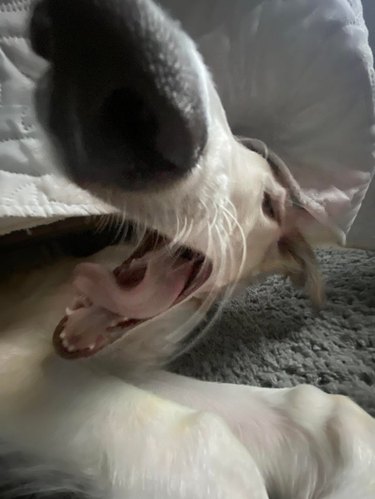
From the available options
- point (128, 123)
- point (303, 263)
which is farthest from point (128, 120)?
point (303, 263)

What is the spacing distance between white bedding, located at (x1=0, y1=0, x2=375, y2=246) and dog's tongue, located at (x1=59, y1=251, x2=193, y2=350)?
103 mm

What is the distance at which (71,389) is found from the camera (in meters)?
0.78

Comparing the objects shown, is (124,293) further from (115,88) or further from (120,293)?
(115,88)

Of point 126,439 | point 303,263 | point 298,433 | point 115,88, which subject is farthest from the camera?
point 303,263

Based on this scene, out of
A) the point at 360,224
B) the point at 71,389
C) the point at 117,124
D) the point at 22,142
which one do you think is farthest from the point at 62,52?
the point at 360,224

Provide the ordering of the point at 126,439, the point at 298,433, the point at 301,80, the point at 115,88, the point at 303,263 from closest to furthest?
the point at 115,88 → the point at 126,439 → the point at 298,433 → the point at 301,80 → the point at 303,263

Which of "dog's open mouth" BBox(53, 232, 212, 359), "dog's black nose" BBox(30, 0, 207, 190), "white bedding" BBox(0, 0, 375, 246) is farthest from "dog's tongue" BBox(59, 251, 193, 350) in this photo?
"dog's black nose" BBox(30, 0, 207, 190)

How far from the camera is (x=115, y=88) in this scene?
22.5 inches

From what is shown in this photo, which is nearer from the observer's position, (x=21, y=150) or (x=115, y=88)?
(x=115, y=88)

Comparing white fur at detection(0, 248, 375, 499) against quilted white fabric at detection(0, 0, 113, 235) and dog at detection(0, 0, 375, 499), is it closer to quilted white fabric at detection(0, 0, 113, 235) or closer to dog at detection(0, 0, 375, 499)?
dog at detection(0, 0, 375, 499)

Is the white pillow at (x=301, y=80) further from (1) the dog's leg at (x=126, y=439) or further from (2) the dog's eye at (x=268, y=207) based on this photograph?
(1) the dog's leg at (x=126, y=439)

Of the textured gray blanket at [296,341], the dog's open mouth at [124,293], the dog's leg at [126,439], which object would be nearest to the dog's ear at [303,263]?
the textured gray blanket at [296,341]

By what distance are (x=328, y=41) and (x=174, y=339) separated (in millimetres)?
409

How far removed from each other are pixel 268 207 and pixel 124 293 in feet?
0.96
